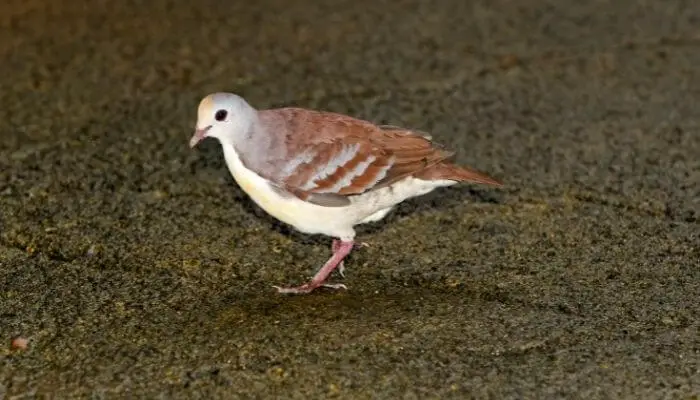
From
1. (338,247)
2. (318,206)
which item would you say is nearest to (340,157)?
(318,206)

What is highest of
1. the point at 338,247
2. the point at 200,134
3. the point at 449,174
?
the point at 200,134

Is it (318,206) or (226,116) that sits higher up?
(226,116)

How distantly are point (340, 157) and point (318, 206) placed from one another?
0.22m

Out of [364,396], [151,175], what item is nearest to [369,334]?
[364,396]

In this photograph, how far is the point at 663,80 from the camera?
21.4 feet

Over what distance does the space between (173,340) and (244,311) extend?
34 centimetres

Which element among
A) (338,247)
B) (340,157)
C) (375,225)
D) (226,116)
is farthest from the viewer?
(375,225)

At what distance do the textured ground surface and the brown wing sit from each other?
426 millimetres

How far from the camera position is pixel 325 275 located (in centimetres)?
451

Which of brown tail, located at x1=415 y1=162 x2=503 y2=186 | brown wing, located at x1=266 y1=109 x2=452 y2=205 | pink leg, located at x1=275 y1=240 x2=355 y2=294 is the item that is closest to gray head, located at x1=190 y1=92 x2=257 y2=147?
brown wing, located at x1=266 y1=109 x2=452 y2=205

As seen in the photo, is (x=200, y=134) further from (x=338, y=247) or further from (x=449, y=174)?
(x=449, y=174)

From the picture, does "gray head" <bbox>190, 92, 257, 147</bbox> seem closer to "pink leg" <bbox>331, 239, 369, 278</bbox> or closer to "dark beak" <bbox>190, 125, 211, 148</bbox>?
"dark beak" <bbox>190, 125, 211, 148</bbox>

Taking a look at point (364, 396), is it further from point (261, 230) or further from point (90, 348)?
point (261, 230)

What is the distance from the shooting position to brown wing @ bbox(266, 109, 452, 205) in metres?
4.39
